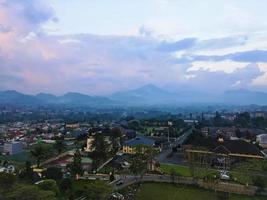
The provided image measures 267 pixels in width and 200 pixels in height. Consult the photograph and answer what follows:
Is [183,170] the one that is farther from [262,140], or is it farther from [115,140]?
[262,140]

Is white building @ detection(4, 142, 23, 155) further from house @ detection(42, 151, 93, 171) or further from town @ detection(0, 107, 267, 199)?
house @ detection(42, 151, 93, 171)

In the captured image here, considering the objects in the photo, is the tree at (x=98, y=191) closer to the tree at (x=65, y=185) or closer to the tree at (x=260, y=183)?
the tree at (x=65, y=185)

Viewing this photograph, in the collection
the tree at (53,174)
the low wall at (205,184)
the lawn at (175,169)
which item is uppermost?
the tree at (53,174)

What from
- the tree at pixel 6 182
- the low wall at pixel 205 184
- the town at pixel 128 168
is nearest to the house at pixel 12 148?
the town at pixel 128 168

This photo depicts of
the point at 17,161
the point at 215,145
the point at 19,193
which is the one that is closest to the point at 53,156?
the point at 17,161

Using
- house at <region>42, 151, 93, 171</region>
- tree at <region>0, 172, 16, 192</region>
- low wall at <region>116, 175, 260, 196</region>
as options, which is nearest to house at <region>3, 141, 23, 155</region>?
house at <region>42, 151, 93, 171</region>

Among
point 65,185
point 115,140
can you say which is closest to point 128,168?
point 65,185
